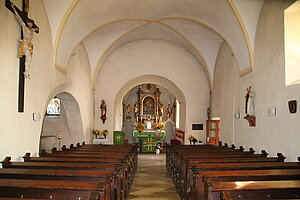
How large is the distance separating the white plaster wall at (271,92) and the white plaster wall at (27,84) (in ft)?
17.9

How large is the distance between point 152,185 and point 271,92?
13.1 ft

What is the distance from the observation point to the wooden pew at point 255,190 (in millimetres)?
3125

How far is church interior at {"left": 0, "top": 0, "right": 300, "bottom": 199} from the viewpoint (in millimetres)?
5641

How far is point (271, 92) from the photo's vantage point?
6602 mm

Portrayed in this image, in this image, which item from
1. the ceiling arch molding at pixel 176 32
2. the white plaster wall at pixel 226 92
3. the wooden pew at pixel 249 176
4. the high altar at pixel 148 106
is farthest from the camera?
the high altar at pixel 148 106

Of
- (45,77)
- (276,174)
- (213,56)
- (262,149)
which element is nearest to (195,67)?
(213,56)

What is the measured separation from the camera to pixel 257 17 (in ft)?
24.4

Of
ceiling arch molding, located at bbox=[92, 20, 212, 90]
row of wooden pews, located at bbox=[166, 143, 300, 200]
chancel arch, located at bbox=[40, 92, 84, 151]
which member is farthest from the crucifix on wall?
ceiling arch molding, located at bbox=[92, 20, 212, 90]

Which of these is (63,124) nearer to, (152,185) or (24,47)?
(152,185)

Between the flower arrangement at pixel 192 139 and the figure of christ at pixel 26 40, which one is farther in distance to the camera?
the flower arrangement at pixel 192 139

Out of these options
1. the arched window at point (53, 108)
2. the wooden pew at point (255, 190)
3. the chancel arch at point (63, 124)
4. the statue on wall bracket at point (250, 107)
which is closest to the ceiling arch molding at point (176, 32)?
the chancel arch at point (63, 124)

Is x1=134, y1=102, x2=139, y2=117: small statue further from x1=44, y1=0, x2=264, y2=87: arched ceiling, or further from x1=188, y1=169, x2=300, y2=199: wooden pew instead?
x1=188, y1=169, x2=300, y2=199: wooden pew

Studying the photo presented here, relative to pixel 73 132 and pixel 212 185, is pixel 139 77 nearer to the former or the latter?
pixel 73 132

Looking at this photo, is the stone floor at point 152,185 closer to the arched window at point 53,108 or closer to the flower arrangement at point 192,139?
the flower arrangement at point 192,139
